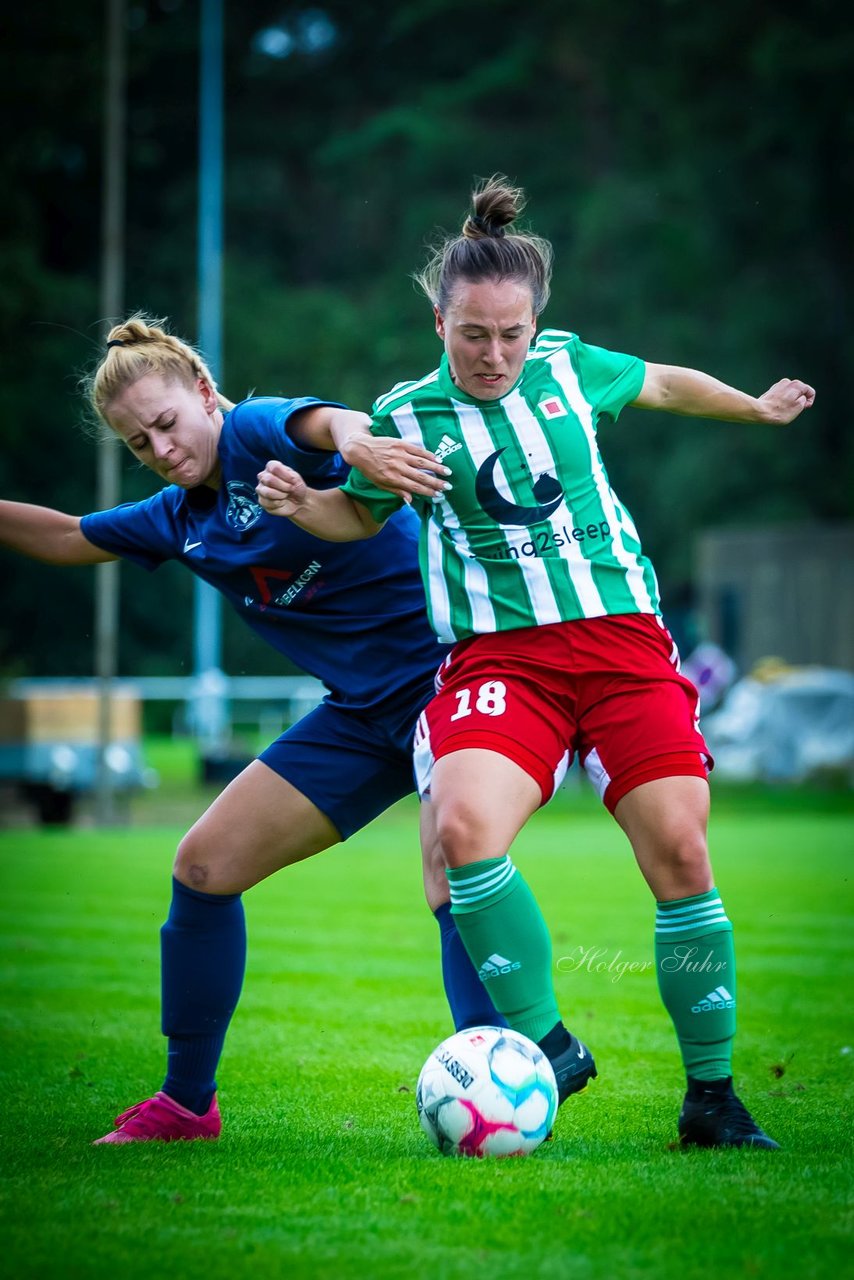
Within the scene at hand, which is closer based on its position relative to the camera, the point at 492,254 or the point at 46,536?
the point at 492,254

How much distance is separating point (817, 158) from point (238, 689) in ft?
44.1

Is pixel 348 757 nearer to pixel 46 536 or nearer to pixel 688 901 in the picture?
pixel 688 901

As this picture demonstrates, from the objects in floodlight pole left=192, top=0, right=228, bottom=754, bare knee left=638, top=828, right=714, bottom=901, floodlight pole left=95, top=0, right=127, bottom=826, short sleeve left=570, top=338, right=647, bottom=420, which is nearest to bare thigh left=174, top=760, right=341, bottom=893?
bare knee left=638, top=828, right=714, bottom=901

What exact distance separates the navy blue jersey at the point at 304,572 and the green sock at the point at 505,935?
2.33 ft

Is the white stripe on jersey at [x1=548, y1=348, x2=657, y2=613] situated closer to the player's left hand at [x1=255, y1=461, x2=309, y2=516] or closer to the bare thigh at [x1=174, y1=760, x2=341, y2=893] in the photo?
the player's left hand at [x1=255, y1=461, x2=309, y2=516]

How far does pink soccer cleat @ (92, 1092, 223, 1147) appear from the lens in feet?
13.3

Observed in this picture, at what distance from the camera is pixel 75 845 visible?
14.3m

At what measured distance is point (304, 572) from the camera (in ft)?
13.9

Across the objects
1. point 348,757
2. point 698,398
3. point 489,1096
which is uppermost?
point 698,398

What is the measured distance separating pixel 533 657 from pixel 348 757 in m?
0.67

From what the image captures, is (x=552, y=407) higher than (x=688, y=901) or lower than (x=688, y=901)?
higher

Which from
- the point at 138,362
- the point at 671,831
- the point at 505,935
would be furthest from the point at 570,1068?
the point at 138,362

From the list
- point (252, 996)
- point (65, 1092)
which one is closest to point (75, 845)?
point (252, 996)

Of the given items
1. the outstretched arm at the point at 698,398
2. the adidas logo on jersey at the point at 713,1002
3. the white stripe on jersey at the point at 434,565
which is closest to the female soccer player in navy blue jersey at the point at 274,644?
the white stripe on jersey at the point at 434,565
